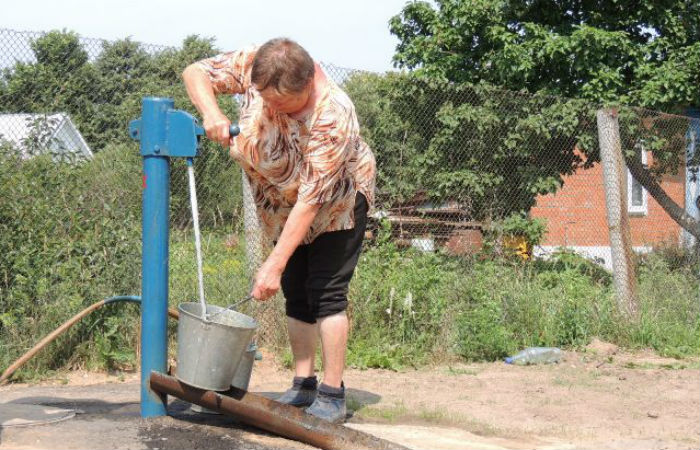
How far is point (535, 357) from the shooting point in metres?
6.32

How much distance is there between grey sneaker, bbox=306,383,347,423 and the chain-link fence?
2.13m

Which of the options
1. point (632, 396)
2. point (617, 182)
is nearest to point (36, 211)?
point (632, 396)

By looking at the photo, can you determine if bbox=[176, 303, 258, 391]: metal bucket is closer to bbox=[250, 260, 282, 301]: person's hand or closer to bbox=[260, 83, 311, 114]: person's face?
bbox=[250, 260, 282, 301]: person's hand

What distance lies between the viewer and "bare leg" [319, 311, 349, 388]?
3.73 m

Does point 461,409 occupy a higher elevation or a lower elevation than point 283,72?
lower

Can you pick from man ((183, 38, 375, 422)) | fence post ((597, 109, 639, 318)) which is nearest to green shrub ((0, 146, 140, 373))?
man ((183, 38, 375, 422))

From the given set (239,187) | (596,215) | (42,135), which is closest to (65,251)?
(42,135)

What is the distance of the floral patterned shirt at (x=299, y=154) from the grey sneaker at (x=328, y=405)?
27.8 inches

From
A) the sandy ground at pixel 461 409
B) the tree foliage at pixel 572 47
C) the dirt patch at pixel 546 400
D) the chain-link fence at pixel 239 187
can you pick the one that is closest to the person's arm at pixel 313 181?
the sandy ground at pixel 461 409

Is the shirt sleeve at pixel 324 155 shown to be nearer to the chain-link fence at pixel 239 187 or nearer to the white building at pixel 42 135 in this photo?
the chain-link fence at pixel 239 187

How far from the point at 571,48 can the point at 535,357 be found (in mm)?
5416

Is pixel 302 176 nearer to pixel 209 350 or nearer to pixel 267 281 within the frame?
pixel 267 281

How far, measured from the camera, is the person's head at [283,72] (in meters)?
3.23

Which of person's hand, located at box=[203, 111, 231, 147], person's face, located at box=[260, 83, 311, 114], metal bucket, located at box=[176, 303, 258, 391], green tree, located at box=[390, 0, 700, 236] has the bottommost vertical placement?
metal bucket, located at box=[176, 303, 258, 391]
